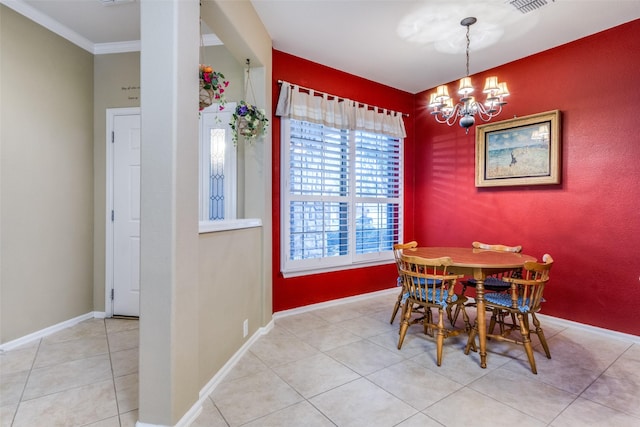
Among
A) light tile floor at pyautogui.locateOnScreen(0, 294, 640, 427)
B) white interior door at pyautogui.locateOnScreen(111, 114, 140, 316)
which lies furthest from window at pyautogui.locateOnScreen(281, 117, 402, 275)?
white interior door at pyautogui.locateOnScreen(111, 114, 140, 316)

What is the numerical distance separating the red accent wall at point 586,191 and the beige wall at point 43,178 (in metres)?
4.24

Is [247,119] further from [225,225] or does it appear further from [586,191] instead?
[586,191]

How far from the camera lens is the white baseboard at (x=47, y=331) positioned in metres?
2.63

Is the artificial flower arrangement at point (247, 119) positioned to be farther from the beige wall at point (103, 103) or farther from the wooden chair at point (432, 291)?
the wooden chair at point (432, 291)

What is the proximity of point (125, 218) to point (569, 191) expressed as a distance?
15.0 ft

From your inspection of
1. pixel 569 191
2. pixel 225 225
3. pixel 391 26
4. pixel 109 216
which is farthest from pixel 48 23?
pixel 569 191

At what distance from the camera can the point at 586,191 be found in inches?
121

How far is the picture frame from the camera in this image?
10.7 feet

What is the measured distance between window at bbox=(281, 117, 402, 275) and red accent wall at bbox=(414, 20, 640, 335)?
1.24 m

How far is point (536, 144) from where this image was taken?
3.38 meters

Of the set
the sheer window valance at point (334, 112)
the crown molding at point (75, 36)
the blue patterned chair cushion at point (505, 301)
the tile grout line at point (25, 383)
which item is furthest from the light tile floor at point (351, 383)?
the crown molding at point (75, 36)

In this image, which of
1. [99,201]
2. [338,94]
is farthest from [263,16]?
[99,201]

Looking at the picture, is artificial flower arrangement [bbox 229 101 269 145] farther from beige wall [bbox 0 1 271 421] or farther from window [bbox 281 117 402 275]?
window [bbox 281 117 402 275]

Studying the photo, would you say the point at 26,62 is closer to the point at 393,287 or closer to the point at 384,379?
the point at 384,379
